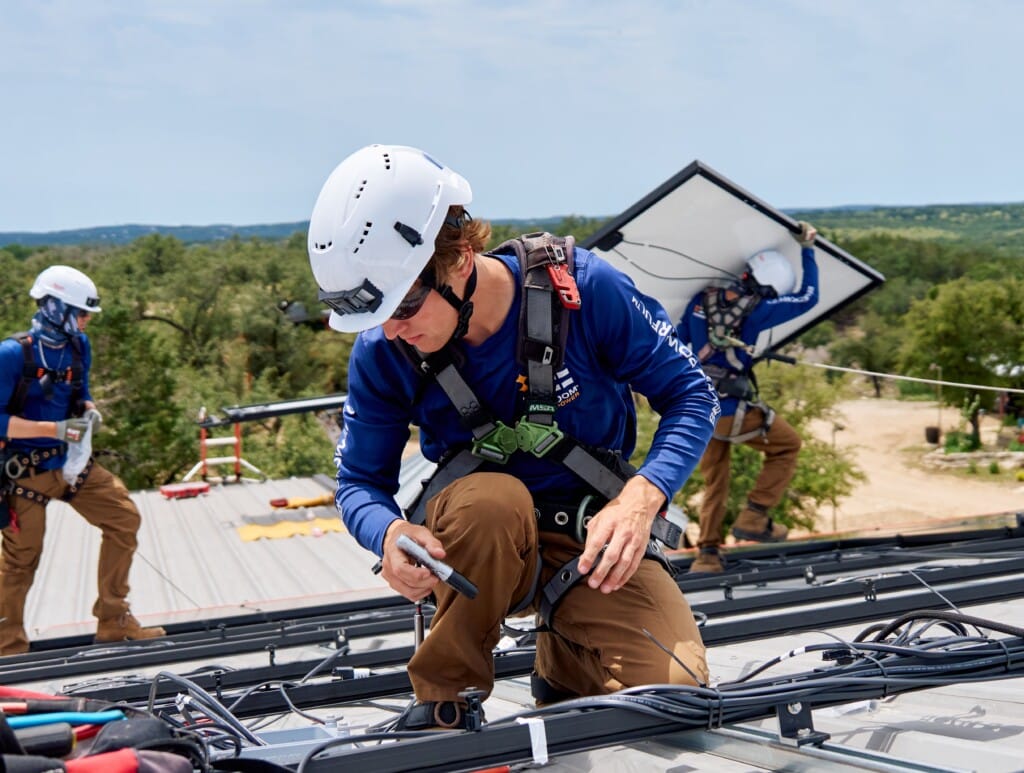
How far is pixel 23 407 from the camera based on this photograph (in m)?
7.13

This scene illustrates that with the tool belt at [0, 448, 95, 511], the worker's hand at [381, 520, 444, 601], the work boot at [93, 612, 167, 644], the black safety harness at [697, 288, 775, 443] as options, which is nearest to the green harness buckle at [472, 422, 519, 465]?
the worker's hand at [381, 520, 444, 601]

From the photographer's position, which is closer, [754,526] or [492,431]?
[492,431]

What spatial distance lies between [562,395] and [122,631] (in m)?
5.28

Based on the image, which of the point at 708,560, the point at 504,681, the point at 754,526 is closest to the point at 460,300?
the point at 504,681

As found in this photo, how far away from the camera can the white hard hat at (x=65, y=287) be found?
23.3 ft

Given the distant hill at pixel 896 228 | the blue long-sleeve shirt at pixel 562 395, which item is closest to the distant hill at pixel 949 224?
the distant hill at pixel 896 228

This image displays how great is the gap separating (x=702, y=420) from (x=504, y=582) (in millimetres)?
757

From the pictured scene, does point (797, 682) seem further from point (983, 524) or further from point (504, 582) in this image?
point (983, 524)

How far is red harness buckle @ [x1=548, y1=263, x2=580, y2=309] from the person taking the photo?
3236mm

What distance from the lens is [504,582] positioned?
307 cm

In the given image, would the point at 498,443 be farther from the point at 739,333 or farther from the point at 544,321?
the point at 739,333

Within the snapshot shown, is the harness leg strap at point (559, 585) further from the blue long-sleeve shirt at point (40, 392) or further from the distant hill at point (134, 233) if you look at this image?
the distant hill at point (134, 233)

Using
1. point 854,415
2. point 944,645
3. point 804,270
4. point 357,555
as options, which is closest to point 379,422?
point 944,645

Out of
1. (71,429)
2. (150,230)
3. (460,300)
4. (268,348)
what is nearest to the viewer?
(460,300)
